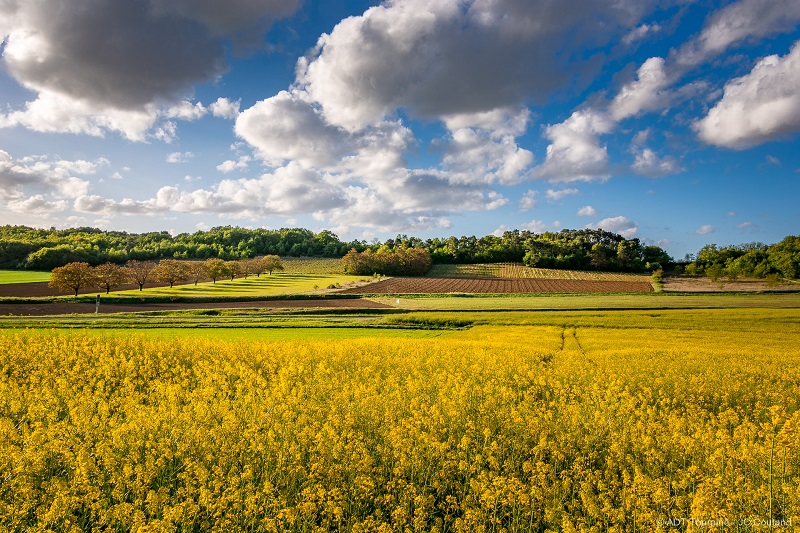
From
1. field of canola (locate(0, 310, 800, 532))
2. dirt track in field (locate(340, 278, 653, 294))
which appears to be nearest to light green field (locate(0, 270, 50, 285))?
dirt track in field (locate(340, 278, 653, 294))

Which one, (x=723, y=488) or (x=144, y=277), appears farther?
(x=144, y=277)

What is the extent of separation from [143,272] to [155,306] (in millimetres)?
26554

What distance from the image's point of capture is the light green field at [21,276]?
267 ft

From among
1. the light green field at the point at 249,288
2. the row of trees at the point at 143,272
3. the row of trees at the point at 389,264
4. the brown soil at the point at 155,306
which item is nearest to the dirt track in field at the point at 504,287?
the light green field at the point at 249,288

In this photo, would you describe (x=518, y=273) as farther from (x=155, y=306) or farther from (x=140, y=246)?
(x=140, y=246)

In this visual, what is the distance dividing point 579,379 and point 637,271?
122 metres

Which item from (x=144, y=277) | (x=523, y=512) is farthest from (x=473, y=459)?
(x=144, y=277)

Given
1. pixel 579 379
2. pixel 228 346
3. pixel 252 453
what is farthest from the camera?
pixel 228 346

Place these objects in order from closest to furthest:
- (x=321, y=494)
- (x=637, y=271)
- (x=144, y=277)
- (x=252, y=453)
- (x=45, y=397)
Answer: (x=321, y=494)
(x=252, y=453)
(x=45, y=397)
(x=144, y=277)
(x=637, y=271)

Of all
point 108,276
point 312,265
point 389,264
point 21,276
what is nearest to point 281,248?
point 312,265

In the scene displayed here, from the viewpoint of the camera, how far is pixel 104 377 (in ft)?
44.5

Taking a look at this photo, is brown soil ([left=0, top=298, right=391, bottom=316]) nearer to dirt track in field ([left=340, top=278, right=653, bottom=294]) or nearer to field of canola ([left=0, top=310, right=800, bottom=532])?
dirt track in field ([left=340, top=278, right=653, bottom=294])

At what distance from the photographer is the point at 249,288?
84750 mm

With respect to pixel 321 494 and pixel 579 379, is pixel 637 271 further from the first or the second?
pixel 321 494
